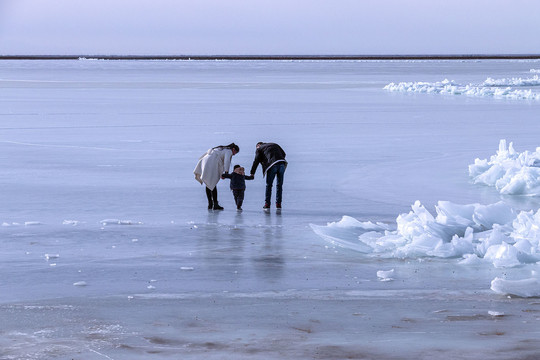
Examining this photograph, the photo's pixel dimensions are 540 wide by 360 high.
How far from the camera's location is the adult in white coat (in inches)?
531

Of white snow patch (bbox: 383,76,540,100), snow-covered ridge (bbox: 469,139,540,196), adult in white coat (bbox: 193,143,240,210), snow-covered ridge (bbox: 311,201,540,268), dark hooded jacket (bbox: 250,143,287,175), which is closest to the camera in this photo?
snow-covered ridge (bbox: 311,201,540,268)

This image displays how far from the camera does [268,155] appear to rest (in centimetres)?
1372

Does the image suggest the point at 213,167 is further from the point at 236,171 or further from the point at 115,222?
the point at 115,222

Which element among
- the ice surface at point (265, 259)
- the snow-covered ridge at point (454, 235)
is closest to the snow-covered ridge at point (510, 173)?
the ice surface at point (265, 259)

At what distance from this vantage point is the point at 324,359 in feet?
21.0

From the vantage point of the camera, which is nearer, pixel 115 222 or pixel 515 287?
pixel 515 287

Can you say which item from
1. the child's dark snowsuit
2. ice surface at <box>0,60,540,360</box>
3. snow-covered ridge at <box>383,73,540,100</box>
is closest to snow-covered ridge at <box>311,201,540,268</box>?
ice surface at <box>0,60,540,360</box>

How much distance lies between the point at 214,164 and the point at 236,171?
1.09ft

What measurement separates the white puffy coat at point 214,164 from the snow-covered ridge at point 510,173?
4378 millimetres

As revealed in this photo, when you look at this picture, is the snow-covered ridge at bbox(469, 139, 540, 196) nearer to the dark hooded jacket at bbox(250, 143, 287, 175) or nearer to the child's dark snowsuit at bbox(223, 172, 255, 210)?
the dark hooded jacket at bbox(250, 143, 287, 175)

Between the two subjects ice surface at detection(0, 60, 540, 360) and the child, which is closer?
ice surface at detection(0, 60, 540, 360)

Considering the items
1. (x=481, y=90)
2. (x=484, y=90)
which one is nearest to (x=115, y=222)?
(x=484, y=90)

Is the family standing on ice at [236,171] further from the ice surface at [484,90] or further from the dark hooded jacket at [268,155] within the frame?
the ice surface at [484,90]

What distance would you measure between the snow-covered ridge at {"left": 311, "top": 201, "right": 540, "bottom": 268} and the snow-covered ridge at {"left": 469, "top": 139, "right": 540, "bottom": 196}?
11.0ft
